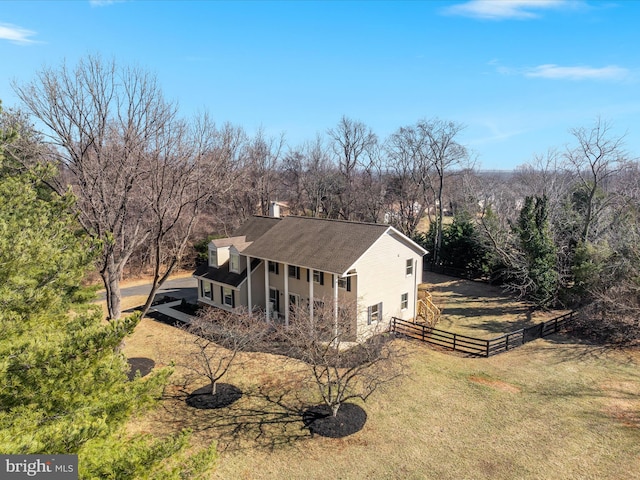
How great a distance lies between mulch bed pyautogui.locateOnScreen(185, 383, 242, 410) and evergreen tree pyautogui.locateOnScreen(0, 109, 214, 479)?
7413 millimetres

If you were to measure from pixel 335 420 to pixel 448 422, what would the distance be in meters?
4.19

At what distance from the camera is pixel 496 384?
17.5 meters

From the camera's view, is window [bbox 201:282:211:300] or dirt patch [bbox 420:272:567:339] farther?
window [bbox 201:282:211:300]

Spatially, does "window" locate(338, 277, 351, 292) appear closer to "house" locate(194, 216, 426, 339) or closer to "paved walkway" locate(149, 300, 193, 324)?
"house" locate(194, 216, 426, 339)

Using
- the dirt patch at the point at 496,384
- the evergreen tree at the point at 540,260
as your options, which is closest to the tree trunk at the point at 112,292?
the dirt patch at the point at 496,384

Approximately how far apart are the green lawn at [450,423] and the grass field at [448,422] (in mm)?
47

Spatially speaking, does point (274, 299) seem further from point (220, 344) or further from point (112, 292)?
point (112, 292)

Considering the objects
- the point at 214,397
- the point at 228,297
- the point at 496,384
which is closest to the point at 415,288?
the point at 496,384

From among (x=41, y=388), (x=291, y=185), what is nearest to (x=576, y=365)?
(x=41, y=388)

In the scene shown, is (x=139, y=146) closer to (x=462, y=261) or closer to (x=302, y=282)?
(x=302, y=282)

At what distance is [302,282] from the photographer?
A: 2358cm

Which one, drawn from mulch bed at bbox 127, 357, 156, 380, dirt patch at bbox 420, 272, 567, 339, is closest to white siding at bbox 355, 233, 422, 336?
dirt patch at bbox 420, 272, 567, 339

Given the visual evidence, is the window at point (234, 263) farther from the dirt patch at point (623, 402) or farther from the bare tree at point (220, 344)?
the dirt patch at point (623, 402)

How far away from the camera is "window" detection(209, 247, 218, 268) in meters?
28.0
